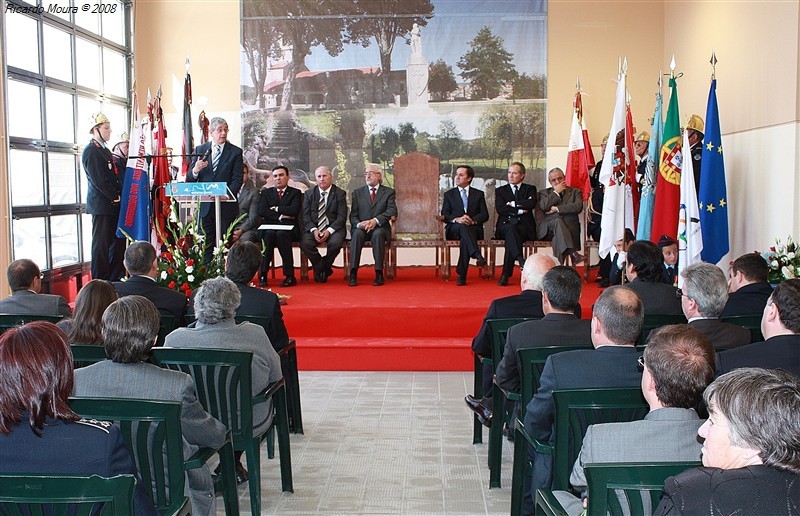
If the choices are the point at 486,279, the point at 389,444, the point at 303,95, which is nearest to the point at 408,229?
the point at 486,279

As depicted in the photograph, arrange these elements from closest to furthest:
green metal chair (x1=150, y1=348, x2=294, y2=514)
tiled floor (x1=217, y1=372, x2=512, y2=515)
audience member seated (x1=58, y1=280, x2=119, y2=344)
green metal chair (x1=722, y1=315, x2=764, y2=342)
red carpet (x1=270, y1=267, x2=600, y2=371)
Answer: green metal chair (x1=150, y1=348, x2=294, y2=514) < audience member seated (x1=58, y1=280, x2=119, y2=344) < tiled floor (x1=217, y1=372, x2=512, y2=515) < green metal chair (x1=722, y1=315, x2=764, y2=342) < red carpet (x1=270, y1=267, x2=600, y2=371)

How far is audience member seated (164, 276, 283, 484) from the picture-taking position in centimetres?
365

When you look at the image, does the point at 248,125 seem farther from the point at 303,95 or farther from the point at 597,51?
the point at 597,51

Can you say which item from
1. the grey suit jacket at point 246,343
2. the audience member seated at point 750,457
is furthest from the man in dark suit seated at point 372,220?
the audience member seated at point 750,457

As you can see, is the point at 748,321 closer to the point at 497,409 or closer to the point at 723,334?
the point at 723,334

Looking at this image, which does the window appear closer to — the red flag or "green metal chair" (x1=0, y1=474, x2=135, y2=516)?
the red flag

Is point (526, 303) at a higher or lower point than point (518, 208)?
lower

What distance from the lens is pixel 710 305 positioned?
12.5ft

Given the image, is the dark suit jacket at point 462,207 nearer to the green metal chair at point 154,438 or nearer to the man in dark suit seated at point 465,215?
the man in dark suit seated at point 465,215

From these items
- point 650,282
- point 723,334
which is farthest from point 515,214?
point 723,334

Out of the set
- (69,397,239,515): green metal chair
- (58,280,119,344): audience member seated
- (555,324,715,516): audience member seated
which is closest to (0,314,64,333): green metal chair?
(58,280,119,344): audience member seated

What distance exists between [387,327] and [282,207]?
2.59 metres

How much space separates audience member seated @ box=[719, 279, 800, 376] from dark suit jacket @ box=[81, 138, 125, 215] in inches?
273

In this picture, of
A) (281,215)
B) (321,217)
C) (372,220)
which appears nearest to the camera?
(372,220)
